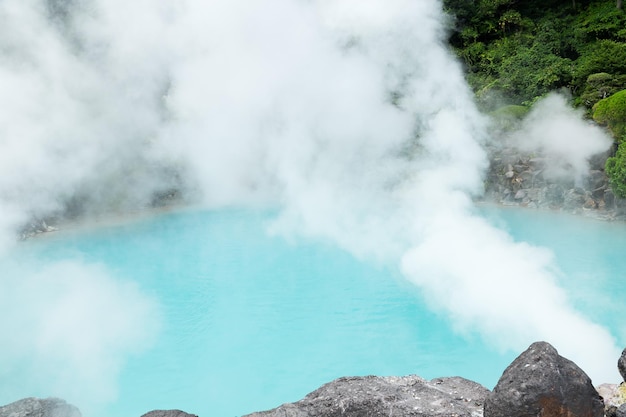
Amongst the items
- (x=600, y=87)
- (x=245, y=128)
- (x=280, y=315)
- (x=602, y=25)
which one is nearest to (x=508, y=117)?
(x=600, y=87)

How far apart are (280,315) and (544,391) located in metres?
4.30

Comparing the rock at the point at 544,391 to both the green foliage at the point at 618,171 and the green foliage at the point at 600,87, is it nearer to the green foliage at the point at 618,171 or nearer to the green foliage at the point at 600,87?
the green foliage at the point at 618,171

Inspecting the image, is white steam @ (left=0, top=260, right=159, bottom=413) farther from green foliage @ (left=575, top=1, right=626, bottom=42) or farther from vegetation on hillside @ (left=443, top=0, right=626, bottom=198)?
green foliage @ (left=575, top=1, right=626, bottom=42)

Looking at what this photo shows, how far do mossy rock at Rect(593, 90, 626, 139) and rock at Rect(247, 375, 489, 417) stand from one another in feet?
27.2

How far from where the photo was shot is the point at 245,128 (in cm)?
1226

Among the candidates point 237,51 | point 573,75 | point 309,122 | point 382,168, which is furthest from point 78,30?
point 573,75

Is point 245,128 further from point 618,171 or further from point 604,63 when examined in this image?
point 604,63

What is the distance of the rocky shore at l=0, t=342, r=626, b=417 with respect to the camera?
2885mm

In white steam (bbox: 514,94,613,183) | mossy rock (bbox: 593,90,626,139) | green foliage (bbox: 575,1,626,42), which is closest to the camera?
mossy rock (bbox: 593,90,626,139)

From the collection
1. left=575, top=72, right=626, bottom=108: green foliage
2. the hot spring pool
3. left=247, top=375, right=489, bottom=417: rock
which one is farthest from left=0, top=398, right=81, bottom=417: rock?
left=575, top=72, right=626, bottom=108: green foliage

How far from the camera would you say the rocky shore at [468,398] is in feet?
9.46

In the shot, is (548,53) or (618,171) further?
(548,53)

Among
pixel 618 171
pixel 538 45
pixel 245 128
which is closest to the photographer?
pixel 618 171

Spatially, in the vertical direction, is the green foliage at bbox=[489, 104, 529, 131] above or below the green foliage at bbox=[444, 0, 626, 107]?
below
